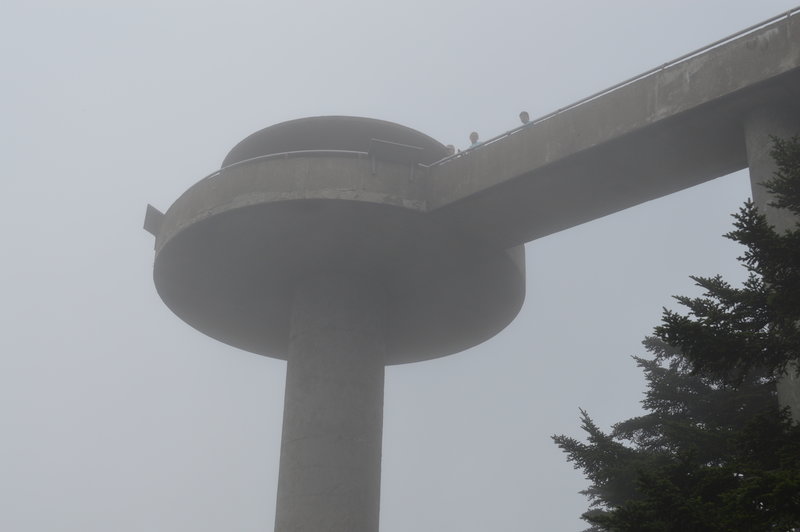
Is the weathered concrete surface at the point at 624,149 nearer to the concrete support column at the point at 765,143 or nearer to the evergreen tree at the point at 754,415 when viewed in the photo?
the concrete support column at the point at 765,143

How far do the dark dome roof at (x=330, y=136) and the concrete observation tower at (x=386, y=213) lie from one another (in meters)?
0.04

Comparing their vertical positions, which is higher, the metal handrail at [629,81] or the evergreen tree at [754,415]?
the metal handrail at [629,81]

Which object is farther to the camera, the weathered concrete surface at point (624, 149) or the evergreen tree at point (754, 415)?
the weathered concrete surface at point (624, 149)

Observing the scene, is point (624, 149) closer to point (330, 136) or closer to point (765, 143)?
point (765, 143)

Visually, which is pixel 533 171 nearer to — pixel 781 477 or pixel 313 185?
pixel 313 185

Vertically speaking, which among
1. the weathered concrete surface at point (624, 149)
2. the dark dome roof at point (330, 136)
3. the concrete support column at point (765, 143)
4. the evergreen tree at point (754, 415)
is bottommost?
the evergreen tree at point (754, 415)

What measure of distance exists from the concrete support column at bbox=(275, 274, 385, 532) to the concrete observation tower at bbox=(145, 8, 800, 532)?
0.11ft

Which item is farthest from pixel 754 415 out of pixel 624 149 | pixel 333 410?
pixel 333 410

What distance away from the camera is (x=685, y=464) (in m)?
8.47

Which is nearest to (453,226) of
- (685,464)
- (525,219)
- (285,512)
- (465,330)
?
(525,219)

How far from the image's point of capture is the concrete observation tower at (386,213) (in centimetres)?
1688

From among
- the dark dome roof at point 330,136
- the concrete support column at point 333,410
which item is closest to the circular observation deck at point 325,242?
the dark dome roof at point 330,136

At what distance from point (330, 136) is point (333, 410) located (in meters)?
6.84

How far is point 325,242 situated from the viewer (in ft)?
69.0
